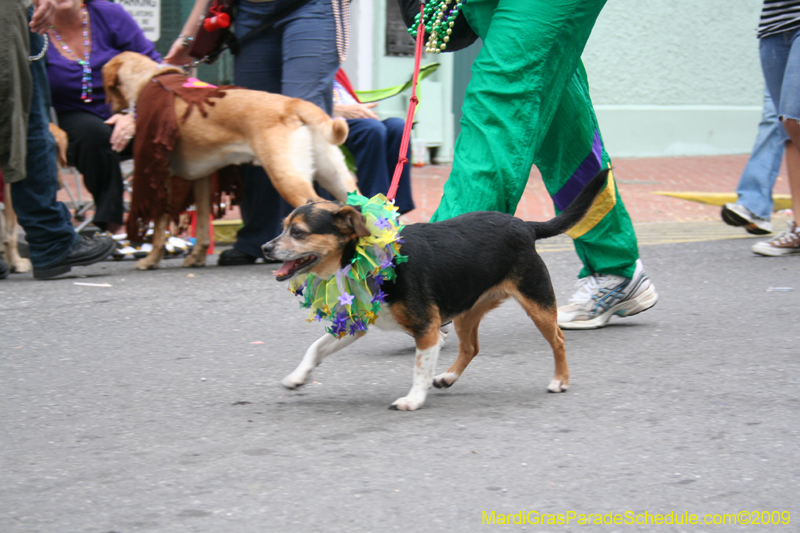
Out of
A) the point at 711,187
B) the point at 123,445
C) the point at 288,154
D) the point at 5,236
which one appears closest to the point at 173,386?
the point at 123,445

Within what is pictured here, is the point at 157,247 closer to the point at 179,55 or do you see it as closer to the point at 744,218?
the point at 179,55

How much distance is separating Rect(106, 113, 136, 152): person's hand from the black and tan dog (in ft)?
9.85

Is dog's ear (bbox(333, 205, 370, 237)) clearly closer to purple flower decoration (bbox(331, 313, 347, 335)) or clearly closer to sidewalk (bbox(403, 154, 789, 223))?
purple flower decoration (bbox(331, 313, 347, 335))

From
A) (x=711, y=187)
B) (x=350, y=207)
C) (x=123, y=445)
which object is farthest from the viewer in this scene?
(x=711, y=187)

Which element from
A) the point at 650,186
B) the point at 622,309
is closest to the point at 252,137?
the point at 622,309

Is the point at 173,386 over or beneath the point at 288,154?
beneath

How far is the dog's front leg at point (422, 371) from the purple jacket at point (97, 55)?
3.93 m

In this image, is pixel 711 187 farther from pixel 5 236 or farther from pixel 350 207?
pixel 350 207

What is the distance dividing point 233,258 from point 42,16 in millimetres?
1854

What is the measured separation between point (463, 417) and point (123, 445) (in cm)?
102

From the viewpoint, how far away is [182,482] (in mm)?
2184

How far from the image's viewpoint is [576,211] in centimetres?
309

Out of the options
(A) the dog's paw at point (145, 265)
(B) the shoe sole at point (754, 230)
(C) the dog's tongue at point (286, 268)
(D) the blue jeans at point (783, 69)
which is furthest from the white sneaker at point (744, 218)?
(C) the dog's tongue at point (286, 268)

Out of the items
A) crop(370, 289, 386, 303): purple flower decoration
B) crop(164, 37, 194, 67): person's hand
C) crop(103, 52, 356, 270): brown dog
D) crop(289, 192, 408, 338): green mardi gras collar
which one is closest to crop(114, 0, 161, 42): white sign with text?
crop(164, 37, 194, 67): person's hand
